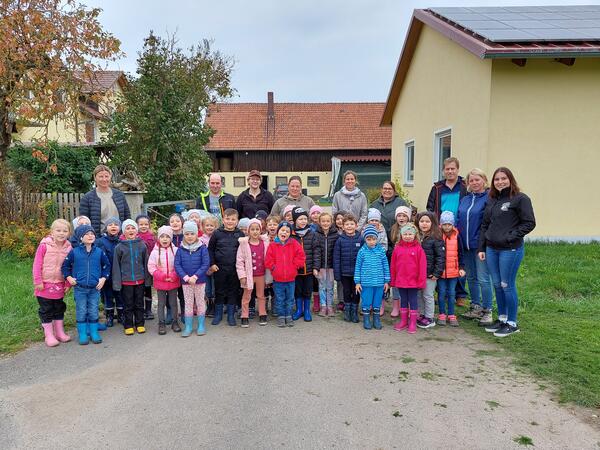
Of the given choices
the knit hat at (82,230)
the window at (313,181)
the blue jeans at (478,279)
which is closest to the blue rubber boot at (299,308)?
the blue jeans at (478,279)

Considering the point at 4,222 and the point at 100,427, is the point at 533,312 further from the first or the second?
the point at 4,222

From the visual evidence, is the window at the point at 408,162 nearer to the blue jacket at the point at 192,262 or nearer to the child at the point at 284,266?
the child at the point at 284,266

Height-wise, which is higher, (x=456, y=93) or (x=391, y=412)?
(x=456, y=93)

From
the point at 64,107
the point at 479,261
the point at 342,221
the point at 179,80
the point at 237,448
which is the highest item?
the point at 179,80

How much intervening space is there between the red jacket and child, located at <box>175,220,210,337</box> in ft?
2.58

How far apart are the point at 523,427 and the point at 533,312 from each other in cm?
311

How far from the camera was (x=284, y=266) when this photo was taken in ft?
18.4

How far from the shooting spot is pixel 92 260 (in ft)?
16.7

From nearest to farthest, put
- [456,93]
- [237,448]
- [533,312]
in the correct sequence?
[237,448] < [533,312] < [456,93]

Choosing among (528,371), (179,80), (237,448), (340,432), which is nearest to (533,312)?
(528,371)

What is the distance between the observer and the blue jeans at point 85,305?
16.6ft

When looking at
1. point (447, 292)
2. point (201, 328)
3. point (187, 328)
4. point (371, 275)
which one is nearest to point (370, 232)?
point (371, 275)

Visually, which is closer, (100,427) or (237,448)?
(237,448)

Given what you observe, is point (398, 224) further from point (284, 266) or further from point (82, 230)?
point (82, 230)
